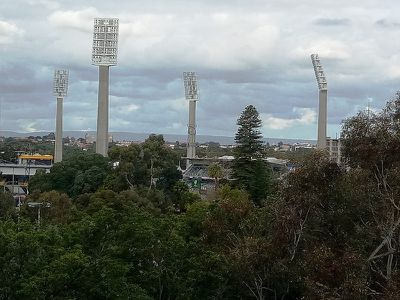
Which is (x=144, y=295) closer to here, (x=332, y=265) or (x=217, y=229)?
(x=217, y=229)

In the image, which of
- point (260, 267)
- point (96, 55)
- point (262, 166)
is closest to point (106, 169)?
point (262, 166)

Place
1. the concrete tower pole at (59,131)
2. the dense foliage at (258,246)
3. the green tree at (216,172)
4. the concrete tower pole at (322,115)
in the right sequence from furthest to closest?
1. the concrete tower pole at (59,131)
2. the concrete tower pole at (322,115)
3. the green tree at (216,172)
4. the dense foliage at (258,246)

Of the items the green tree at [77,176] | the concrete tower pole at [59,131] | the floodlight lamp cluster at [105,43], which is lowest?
the green tree at [77,176]

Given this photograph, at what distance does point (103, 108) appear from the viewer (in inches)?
3093

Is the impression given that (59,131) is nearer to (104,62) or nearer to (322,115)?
(104,62)

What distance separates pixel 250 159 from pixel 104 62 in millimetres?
36593

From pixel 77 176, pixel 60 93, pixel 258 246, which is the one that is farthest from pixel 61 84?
pixel 258 246

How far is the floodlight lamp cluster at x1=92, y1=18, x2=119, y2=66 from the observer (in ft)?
257

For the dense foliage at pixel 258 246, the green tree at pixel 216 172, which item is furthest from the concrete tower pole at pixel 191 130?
the dense foliage at pixel 258 246

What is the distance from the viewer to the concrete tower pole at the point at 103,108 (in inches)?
3081

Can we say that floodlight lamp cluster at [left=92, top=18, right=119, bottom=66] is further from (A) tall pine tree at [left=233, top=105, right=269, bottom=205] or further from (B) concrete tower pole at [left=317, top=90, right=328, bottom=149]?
(A) tall pine tree at [left=233, top=105, right=269, bottom=205]

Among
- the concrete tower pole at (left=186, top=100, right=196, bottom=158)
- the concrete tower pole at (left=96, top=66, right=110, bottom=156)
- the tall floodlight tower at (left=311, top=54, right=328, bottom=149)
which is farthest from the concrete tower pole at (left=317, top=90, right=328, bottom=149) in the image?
the concrete tower pole at (left=96, top=66, right=110, bottom=156)

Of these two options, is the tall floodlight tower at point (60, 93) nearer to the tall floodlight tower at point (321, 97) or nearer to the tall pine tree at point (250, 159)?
the tall floodlight tower at point (321, 97)

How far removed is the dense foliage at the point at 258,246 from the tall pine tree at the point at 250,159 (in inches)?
838
